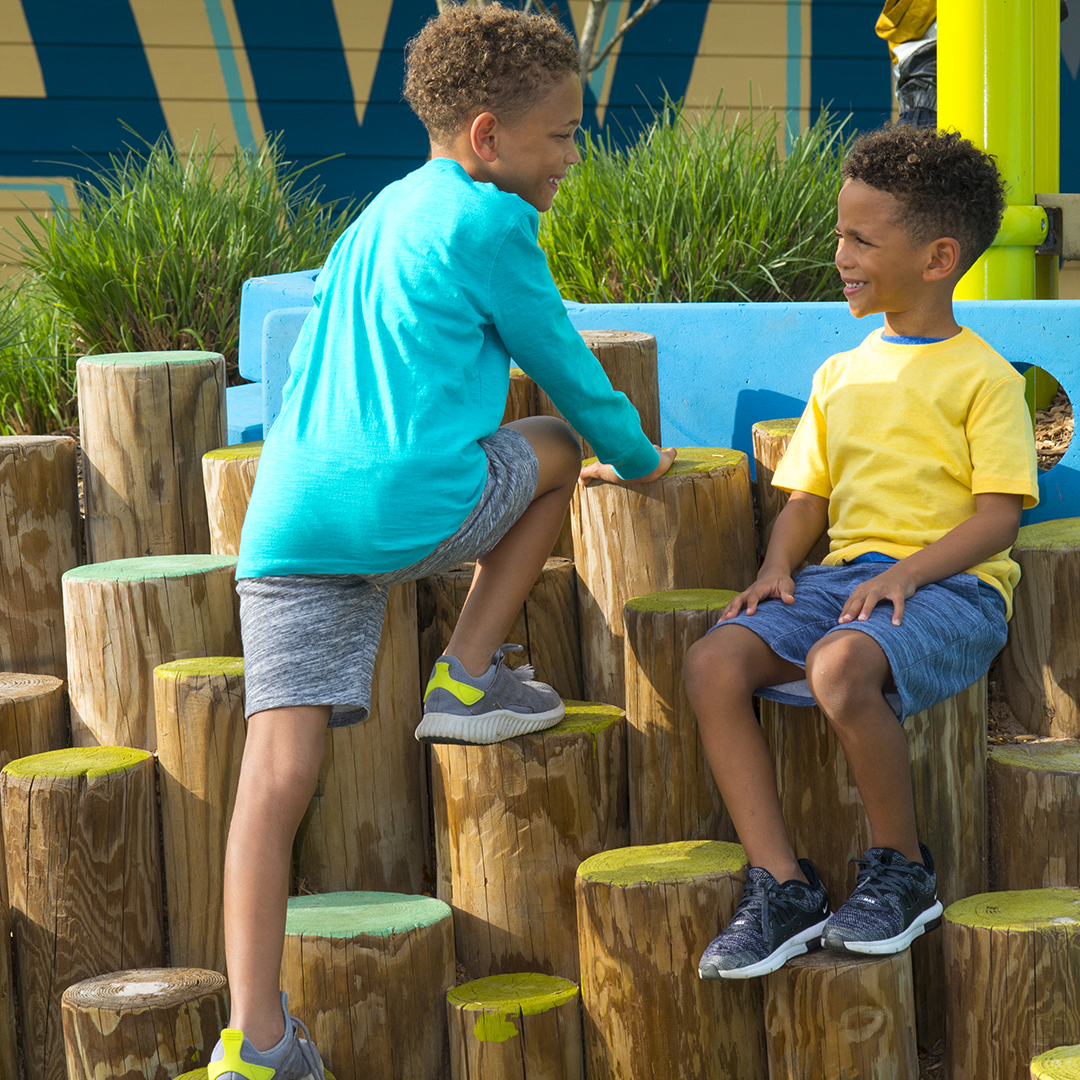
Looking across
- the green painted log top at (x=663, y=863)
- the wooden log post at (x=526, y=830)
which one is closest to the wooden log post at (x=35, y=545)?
the wooden log post at (x=526, y=830)

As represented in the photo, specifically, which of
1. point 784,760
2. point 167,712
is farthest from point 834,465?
point 167,712

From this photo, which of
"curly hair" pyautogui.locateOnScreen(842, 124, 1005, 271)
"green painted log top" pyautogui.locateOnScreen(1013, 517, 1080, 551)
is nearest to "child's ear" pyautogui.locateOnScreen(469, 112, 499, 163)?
"curly hair" pyautogui.locateOnScreen(842, 124, 1005, 271)

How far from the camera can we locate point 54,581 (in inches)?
128

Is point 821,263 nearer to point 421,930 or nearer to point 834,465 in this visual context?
point 834,465

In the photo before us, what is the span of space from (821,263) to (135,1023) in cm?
282

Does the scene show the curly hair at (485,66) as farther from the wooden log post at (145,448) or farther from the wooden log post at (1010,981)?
the wooden log post at (1010,981)

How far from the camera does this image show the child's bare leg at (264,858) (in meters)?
2.06

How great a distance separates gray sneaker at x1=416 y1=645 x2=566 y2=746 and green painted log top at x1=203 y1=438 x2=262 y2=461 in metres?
0.79

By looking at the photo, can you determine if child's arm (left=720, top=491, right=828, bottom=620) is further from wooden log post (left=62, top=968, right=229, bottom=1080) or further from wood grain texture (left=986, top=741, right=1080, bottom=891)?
wooden log post (left=62, top=968, right=229, bottom=1080)

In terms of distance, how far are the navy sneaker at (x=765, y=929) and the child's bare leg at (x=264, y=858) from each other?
681 mm

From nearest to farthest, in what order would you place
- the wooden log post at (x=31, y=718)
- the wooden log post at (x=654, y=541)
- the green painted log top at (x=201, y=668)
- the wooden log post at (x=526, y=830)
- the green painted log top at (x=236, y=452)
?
the wooden log post at (x=526, y=830), the green painted log top at (x=201, y=668), the wooden log post at (x=654, y=541), the wooden log post at (x=31, y=718), the green painted log top at (x=236, y=452)

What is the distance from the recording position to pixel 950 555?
2.37m

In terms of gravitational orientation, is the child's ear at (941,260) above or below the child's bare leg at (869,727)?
above

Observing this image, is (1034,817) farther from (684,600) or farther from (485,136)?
(485,136)
